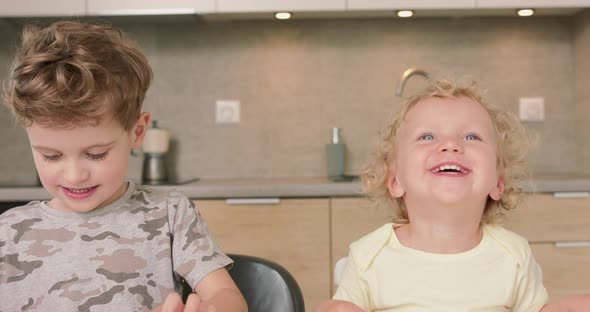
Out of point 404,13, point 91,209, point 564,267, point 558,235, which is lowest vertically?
point 564,267

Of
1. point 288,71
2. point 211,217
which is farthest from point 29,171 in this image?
point 288,71

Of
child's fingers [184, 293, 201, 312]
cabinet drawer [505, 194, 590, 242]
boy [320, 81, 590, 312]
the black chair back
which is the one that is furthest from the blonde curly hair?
cabinet drawer [505, 194, 590, 242]

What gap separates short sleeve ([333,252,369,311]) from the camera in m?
0.94

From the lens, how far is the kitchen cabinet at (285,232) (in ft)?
6.90

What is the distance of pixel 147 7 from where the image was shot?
2311mm

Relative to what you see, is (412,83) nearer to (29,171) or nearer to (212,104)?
(212,104)

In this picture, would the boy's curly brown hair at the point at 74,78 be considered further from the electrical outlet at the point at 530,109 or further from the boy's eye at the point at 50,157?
the electrical outlet at the point at 530,109

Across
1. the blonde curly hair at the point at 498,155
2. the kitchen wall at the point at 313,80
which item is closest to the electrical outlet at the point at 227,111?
the kitchen wall at the point at 313,80

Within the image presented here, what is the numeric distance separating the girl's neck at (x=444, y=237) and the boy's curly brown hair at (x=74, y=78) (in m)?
0.50

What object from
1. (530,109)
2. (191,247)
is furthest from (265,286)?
(530,109)

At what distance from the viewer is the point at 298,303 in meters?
0.94

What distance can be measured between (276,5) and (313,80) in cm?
46

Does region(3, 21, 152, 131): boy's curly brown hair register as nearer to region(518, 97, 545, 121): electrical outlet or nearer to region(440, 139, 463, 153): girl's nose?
region(440, 139, 463, 153): girl's nose

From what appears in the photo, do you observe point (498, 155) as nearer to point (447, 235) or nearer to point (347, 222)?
point (447, 235)
